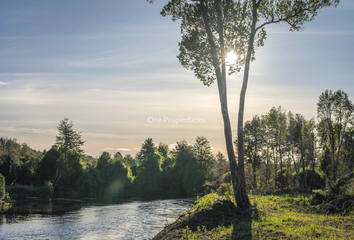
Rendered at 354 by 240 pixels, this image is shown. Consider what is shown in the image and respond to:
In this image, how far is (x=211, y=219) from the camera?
39.0ft

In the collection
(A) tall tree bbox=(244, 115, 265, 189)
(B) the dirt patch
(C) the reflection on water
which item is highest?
(A) tall tree bbox=(244, 115, 265, 189)

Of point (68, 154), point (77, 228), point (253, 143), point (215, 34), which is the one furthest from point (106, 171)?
point (215, 34)

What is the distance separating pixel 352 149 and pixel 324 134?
17.1 metres

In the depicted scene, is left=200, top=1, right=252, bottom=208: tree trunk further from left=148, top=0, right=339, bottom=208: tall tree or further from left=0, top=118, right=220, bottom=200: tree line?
left=0, top=118, right=220, bottom=200: tree line

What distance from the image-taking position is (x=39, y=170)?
64500 millimetres

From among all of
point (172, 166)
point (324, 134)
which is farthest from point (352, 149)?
point (172, 166)

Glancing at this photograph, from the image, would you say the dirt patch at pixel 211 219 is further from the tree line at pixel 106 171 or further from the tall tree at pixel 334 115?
the tree line at pixel 106 171

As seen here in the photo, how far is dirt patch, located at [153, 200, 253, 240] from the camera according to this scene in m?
11.1

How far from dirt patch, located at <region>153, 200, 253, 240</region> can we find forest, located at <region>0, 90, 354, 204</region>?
85.3 feet

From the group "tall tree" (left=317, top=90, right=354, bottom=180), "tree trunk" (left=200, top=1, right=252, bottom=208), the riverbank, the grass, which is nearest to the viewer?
the grass

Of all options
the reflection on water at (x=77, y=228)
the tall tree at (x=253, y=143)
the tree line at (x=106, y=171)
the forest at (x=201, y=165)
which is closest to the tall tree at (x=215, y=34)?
the reflection on water at (x=77, y=228)

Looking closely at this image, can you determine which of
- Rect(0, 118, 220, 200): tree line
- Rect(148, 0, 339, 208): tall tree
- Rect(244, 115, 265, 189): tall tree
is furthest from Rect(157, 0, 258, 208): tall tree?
Rect(0, 118, 220, 200): tree line

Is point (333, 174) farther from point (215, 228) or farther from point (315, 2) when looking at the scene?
point (215, 228)

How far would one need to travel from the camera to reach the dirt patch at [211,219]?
36.4 ft
